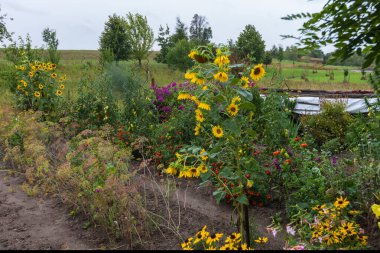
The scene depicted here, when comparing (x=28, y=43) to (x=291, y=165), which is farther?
(x=28, y=43)

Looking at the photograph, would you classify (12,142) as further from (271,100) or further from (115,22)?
(115,22)

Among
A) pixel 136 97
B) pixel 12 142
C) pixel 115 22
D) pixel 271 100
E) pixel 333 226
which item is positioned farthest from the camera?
pixel 115 22

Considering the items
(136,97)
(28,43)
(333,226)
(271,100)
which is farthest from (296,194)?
(28,43)

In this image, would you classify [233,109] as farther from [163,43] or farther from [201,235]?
[163,43]

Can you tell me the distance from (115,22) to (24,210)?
2540cm

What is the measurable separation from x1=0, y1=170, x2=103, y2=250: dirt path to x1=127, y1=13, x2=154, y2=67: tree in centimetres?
2086

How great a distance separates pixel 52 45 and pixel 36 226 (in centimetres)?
2064

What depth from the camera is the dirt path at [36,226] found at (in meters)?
3.27

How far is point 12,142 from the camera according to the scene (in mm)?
6023

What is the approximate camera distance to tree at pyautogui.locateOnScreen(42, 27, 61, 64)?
21866mm

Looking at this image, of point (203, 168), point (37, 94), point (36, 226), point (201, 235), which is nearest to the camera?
point (201, 235)

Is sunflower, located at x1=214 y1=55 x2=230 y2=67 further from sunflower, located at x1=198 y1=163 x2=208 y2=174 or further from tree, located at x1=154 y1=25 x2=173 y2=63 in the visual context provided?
tree, located at x1=154 y1=25 x2=173 y2=63

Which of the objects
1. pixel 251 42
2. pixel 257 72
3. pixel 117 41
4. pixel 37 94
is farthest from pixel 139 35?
pixel 257 72

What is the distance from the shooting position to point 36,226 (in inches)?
143
